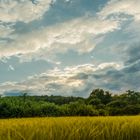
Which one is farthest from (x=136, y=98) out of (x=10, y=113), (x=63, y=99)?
(x=10, y=113)

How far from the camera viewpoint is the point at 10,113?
52062 mm

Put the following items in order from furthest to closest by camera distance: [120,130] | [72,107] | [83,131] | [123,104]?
[123,104] → [72,107] → [120,130] → [83,131]

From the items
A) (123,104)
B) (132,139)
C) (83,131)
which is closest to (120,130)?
(132,139)

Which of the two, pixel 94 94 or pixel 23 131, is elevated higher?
pixel 94 94

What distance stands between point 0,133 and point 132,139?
297 centimetres

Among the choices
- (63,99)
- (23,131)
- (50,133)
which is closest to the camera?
(50,133)

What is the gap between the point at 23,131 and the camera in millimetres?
6223

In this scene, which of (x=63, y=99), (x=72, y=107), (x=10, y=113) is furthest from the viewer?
(x=63, y=99)

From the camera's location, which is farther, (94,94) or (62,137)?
(94,94)

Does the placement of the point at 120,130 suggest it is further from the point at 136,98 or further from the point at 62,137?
the point at 136,98

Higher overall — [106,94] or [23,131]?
[106,94]

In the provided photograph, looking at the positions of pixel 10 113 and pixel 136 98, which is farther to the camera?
pixel 136 98

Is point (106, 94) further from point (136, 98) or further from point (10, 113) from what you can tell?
point (10, 113)

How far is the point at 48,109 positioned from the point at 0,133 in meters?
49.3
